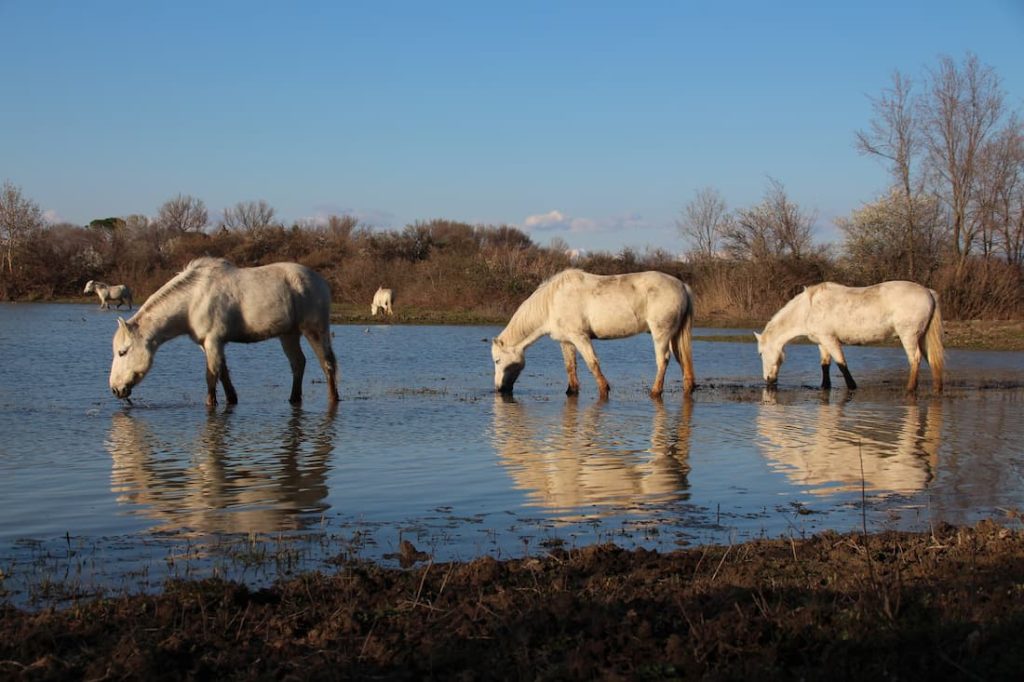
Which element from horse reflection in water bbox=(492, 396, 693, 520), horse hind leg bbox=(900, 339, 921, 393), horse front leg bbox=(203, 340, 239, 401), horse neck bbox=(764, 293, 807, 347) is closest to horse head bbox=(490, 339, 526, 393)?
horse reflection in water bbox=(492, 396, 693, 520)

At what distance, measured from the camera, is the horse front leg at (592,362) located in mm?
16609

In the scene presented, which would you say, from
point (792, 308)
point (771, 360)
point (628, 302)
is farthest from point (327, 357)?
point (792, 308)

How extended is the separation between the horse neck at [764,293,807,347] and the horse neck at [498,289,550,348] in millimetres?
4270

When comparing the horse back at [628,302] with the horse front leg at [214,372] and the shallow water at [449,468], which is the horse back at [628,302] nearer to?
the shallow water at [449,468]

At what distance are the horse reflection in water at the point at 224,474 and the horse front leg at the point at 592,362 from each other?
5134mm

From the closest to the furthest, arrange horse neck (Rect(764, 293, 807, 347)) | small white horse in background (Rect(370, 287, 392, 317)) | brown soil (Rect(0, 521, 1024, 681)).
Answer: brown soil (Rect(0, 521, 1024, 681)), horse neck (Rect(764, 293, 807, 347)), small white horse in background (Rect(370, 287, 392, 317))

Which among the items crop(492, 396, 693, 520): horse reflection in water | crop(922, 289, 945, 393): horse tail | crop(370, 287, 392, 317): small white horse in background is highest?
crop(370, 287, 392, 317): small white horse in background

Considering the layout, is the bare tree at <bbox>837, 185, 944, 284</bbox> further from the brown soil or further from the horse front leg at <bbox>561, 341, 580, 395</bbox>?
the brown soil

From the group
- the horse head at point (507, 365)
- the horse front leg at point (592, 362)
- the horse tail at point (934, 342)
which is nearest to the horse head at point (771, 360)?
the horse tail at point (934, 342)

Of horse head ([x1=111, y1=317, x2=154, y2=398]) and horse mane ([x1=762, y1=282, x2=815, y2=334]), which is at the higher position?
horse mane ([x1=762, y1=282, x2=815, y2=334])

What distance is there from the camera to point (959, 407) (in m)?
15.2

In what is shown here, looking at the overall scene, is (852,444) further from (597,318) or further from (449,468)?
(597,318)

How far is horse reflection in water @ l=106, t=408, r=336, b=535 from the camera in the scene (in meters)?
7.39

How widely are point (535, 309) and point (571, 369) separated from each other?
3.90 ft
